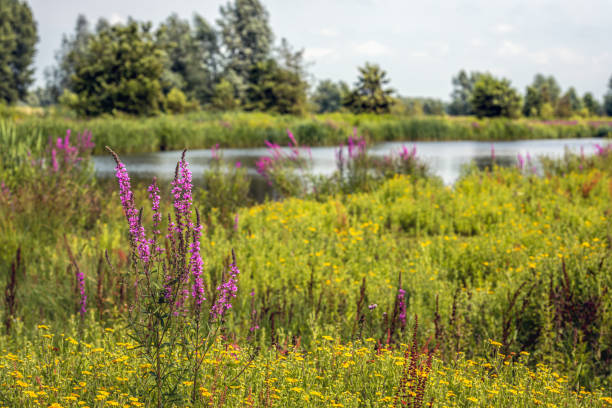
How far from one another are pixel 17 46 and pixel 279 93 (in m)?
47.0

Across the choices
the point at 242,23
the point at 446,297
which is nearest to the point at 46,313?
the point at 446,297

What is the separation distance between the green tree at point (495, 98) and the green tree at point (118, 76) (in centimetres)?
3546

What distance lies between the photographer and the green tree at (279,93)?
1989 inches

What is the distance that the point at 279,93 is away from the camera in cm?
5062

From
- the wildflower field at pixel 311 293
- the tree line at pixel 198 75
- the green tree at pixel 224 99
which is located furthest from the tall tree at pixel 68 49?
the wildflower field at pixel 311 293

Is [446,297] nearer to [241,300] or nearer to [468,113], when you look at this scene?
[241,300]

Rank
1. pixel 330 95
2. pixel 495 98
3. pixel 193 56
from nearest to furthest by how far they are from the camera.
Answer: pixel 495 98
pixel 193 56
pixel 330 95

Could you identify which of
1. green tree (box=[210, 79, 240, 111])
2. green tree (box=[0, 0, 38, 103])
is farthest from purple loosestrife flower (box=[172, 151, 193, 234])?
green tree (box=[0, 0, 38, 103])

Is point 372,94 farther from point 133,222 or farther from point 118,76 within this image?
point 133,222

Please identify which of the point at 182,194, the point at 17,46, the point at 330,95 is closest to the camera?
the point at 182,194

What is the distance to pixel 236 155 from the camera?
25.5 meters

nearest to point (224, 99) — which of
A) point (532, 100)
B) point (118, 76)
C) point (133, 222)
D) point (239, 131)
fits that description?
point (118, 76)

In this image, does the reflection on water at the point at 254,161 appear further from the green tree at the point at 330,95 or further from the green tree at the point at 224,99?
the green tree at the point at 330,95

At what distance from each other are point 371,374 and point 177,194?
162 centimetres
